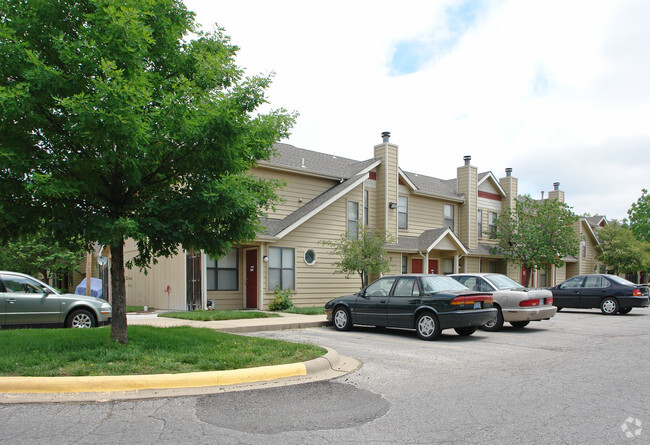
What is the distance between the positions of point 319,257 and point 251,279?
9.73 ft

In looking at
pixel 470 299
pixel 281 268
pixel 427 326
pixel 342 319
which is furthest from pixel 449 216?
pixel 427 326

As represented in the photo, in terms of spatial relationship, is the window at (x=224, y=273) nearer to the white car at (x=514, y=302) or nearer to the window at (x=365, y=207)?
the window at (x=365, y=207)

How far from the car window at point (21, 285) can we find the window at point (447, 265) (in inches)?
766

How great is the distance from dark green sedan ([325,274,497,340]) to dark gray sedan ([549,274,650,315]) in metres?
9.49

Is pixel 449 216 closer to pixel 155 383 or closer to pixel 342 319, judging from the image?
pixel 342 319

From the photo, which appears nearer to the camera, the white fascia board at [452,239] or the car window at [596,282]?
the car window at [596,282]

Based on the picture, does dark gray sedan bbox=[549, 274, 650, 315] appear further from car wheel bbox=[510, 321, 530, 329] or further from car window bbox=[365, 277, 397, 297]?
car window bbox=[365, 277, 397, 297]

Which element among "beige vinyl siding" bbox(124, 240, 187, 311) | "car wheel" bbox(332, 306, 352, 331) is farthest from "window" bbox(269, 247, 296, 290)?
"car wheel" bbox(332, 306, 352, 331)

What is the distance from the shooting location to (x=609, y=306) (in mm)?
19156

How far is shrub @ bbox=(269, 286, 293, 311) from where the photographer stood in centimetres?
1847

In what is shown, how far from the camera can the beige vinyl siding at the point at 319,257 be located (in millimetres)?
20125

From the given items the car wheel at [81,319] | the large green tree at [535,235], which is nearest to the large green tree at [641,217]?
the large green tree at [535,235]

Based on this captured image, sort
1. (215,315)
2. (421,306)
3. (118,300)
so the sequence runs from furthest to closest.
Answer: (215,315), (421,306), (118,300)

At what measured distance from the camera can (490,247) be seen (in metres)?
29.4
